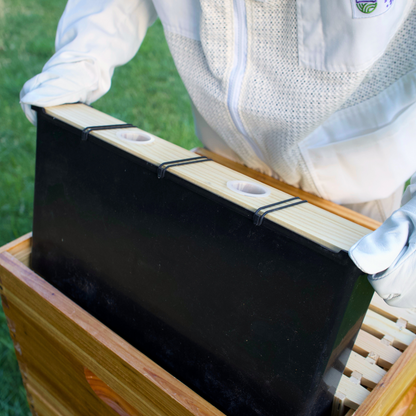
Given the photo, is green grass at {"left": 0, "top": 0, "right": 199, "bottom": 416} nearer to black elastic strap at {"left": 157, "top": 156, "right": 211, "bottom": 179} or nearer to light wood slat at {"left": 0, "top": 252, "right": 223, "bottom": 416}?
light wood slat at {"left": 0, "top": 252, "right": 223, "bottom": 416}

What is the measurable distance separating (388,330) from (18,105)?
2350 millimetres

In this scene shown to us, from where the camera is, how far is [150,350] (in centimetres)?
71

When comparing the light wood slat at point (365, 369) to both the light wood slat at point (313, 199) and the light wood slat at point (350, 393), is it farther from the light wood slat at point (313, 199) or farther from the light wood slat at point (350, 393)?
the light wood slat at point (313, 199)

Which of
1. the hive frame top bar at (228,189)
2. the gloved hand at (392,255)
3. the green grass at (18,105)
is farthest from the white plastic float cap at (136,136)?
the green grass at (18,105)

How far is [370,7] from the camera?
591mm

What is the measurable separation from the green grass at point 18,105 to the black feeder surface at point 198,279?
73 centimetres

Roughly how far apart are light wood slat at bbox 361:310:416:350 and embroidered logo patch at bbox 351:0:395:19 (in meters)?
0.49

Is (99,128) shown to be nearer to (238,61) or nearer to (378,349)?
(238,61)

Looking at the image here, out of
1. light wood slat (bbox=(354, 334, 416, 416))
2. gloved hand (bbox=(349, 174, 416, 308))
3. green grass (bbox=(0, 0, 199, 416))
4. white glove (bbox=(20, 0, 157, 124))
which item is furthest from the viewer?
green grass (bbox=(0, 0, 199, 416))

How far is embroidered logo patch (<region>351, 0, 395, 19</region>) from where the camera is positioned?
0.59 metres

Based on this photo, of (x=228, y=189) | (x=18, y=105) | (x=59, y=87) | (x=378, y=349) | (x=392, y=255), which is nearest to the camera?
(x=392, y=255)

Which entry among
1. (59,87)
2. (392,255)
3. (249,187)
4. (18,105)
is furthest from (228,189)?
(18,105)

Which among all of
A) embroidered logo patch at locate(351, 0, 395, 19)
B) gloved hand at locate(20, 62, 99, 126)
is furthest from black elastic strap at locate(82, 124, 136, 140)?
embroidered logo patch at locate(351, 0, 395, 19)

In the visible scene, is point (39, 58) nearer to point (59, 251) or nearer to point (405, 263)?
point (59, 251)
